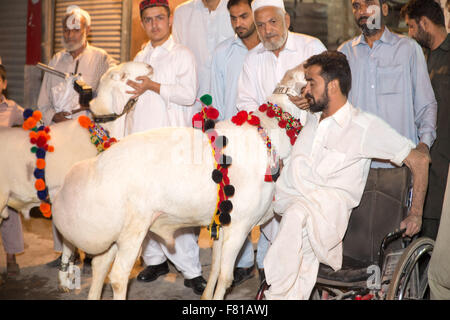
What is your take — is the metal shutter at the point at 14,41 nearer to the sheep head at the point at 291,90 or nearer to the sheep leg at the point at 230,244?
the sheep head at the point at 291,90

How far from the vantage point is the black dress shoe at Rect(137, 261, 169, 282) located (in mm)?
4684

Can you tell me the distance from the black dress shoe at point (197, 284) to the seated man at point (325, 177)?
4.75 ft

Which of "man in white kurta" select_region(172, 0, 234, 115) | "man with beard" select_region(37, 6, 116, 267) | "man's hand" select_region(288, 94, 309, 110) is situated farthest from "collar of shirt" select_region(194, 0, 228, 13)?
"man's hand" select_region(288, 94, 309, 110)

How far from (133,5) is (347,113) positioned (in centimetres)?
506

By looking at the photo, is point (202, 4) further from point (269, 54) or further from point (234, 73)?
point (269, 54)

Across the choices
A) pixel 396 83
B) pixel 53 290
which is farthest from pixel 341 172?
pixel 53 290

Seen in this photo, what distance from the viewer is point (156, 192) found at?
3141 millimetres

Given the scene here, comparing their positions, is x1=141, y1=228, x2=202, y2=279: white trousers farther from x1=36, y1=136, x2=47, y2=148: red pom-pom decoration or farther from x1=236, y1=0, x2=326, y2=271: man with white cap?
x1=36, y1=136, x2=47, y2=148: red pom-pom decoration

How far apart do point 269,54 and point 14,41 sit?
597 centimetres

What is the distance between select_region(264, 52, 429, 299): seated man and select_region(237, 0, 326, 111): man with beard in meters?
0.82

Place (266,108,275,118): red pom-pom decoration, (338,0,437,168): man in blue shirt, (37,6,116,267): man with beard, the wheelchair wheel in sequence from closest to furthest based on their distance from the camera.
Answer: the wheelchair wheel → (266,108,275,118): red pom-pom decoration → (338,0,437,168): man in blue shirt → (37,6,116,267): man with beard

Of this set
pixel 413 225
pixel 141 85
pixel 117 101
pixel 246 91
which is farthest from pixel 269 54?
pixel 413 225

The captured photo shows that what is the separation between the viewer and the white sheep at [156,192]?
3.12 m
